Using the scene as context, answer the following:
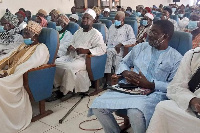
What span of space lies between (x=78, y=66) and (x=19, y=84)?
36.9 inches

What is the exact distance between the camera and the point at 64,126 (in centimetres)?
252

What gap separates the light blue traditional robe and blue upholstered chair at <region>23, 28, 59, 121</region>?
2.71ft

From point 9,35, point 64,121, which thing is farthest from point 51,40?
point 9,35

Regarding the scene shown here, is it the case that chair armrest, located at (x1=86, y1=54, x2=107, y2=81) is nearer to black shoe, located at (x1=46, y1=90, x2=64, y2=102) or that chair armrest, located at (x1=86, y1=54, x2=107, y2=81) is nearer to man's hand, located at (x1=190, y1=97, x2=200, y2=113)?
black shoe, located at (x1=46, y1=90, x2=64, y2=102)

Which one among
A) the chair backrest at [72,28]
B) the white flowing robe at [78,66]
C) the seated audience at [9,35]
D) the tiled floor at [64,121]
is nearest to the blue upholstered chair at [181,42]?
the tiled floor at [64,121]

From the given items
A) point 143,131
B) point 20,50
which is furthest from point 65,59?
point 143,131

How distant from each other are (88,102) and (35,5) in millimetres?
6010

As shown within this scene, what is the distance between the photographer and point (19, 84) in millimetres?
2473

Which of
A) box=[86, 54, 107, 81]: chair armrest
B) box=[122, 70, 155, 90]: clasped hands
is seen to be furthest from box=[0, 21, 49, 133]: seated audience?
box=[122, 70, 155, 90]: clasped hands

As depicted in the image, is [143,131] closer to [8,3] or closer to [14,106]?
[14,106]

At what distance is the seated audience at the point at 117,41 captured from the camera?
12.1ft

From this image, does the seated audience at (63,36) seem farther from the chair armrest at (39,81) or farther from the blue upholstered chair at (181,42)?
the blue upholstered chair at (181,42)

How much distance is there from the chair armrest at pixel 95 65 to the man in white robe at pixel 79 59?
57mm

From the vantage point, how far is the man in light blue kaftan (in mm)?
1775
